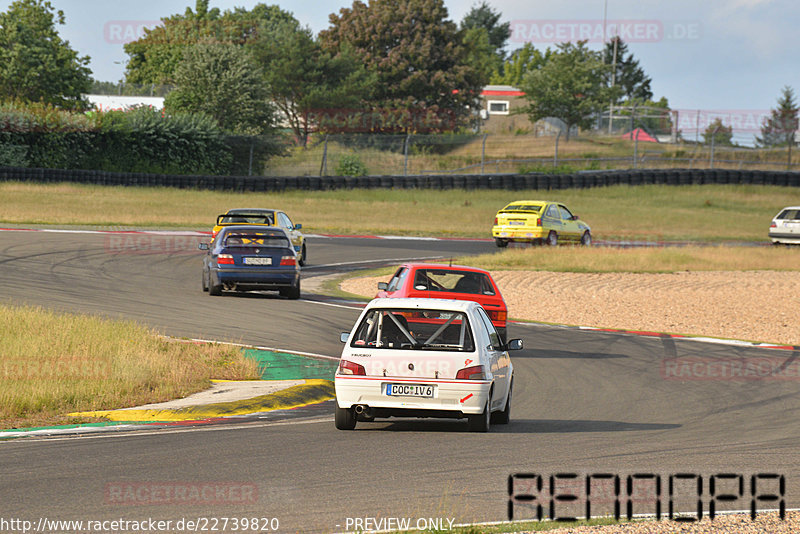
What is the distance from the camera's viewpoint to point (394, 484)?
772cm

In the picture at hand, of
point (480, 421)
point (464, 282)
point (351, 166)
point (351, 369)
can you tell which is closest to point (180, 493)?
point (351, 369)

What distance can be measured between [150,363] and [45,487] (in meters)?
5.35

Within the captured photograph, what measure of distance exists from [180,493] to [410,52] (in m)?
77.0

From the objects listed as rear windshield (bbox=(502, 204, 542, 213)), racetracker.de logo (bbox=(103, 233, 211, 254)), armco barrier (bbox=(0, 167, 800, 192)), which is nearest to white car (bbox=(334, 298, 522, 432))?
racetracker.de logo (bbox=(103, 233, 211, 254))

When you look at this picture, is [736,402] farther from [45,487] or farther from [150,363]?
[45,487]

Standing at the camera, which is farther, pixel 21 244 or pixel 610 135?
pixel 610 135

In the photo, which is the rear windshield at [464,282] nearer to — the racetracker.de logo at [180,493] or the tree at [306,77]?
the racetracker.de logo at [180,493]

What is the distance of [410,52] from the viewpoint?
82125 mm

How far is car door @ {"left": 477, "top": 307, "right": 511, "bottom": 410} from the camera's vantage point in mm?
10398

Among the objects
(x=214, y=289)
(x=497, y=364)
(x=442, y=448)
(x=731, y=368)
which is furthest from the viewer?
(x=214, y=289)

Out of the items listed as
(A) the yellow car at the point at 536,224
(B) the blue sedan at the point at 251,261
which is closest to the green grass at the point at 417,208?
(A) the yellow car at the point at 536,224

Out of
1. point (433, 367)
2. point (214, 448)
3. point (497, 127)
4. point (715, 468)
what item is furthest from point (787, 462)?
point (497, 127)

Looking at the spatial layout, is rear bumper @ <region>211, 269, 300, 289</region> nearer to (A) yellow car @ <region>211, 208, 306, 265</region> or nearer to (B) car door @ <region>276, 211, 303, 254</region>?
(A) yellow car @ <region>211, 208, 306, 265</region>

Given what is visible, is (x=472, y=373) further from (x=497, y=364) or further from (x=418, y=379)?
(x=497, y=364)
